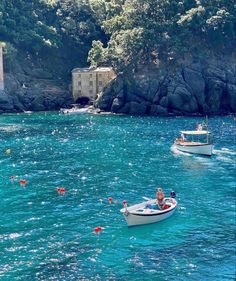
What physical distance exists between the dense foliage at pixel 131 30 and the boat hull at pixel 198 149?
167 ft

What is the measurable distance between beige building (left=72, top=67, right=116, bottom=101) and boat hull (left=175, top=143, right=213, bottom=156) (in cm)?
5702

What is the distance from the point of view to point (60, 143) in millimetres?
82750

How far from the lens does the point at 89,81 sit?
131m

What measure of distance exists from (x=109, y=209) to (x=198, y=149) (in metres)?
29.5

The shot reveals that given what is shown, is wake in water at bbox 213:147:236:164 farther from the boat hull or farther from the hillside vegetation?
the hillside vegetation

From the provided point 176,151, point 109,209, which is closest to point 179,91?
point 176,151

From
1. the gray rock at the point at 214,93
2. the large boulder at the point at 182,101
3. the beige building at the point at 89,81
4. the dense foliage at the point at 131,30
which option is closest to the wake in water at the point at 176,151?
the large boulder at the point at 182,101

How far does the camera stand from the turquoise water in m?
34.9

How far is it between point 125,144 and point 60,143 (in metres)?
10.5

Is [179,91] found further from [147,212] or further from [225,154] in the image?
[147,212]

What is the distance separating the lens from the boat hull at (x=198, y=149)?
72.8 metres

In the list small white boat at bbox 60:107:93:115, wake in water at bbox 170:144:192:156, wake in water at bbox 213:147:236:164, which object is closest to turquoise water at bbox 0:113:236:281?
wake in water at bbox 213:147:236:164

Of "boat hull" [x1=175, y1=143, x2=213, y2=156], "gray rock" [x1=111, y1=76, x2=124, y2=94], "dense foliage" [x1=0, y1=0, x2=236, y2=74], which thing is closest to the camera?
"boat hull" [x1=175, y1=143, x2=213, y2=156]

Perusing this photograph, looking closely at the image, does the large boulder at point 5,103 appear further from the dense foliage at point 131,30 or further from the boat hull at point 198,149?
the boat hull at point 198,149
